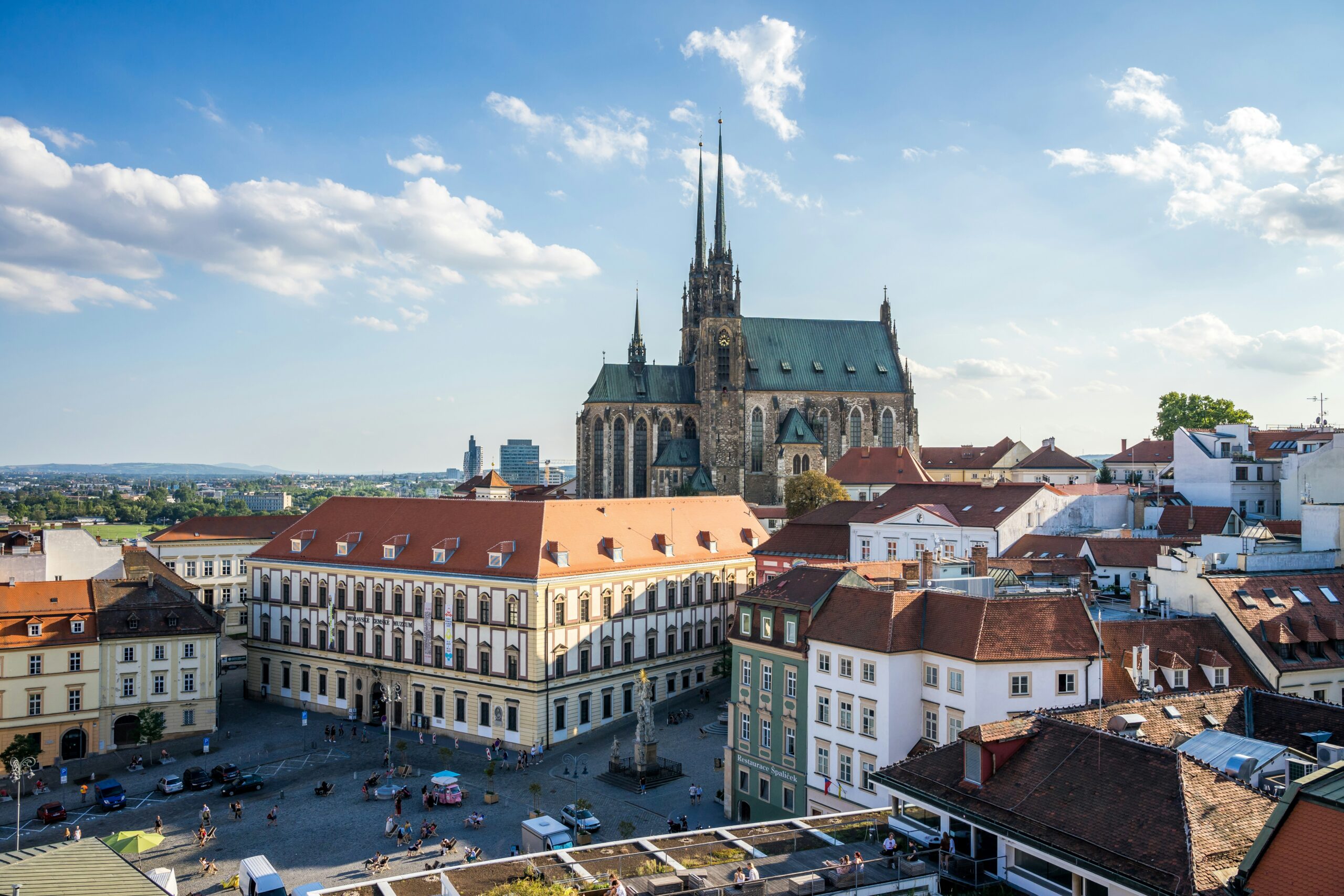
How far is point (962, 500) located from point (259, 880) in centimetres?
5591

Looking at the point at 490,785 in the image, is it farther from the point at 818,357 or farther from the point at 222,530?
the point at 818,357

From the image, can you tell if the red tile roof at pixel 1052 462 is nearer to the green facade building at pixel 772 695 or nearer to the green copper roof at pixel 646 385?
the green copper roof at pixel 646 385

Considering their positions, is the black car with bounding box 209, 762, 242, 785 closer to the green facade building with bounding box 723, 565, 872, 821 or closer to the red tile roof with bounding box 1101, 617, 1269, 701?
the green facade building with bounding box 723, 565, 872, 821

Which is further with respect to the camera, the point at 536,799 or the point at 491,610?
the point at 491,610

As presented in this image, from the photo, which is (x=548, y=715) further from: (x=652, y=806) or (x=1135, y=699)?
(x=1135, y=699)

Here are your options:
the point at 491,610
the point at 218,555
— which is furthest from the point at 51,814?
the point at 218,555

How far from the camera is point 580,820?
1734 inches

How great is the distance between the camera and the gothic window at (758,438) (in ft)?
422

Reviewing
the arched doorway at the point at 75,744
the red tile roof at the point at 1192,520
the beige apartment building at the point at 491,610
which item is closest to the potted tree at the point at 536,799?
the beige apartment building at the point at 491,610

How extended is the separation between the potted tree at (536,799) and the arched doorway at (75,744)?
26.9 m

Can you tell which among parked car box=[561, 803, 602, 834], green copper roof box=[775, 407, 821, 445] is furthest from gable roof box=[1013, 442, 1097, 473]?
parked car box=[561, 803, 602, 834]

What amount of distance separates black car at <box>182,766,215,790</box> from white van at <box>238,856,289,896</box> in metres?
16.1

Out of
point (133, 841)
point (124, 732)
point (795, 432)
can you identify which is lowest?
point (124, 732)

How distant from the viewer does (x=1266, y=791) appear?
23.8m
